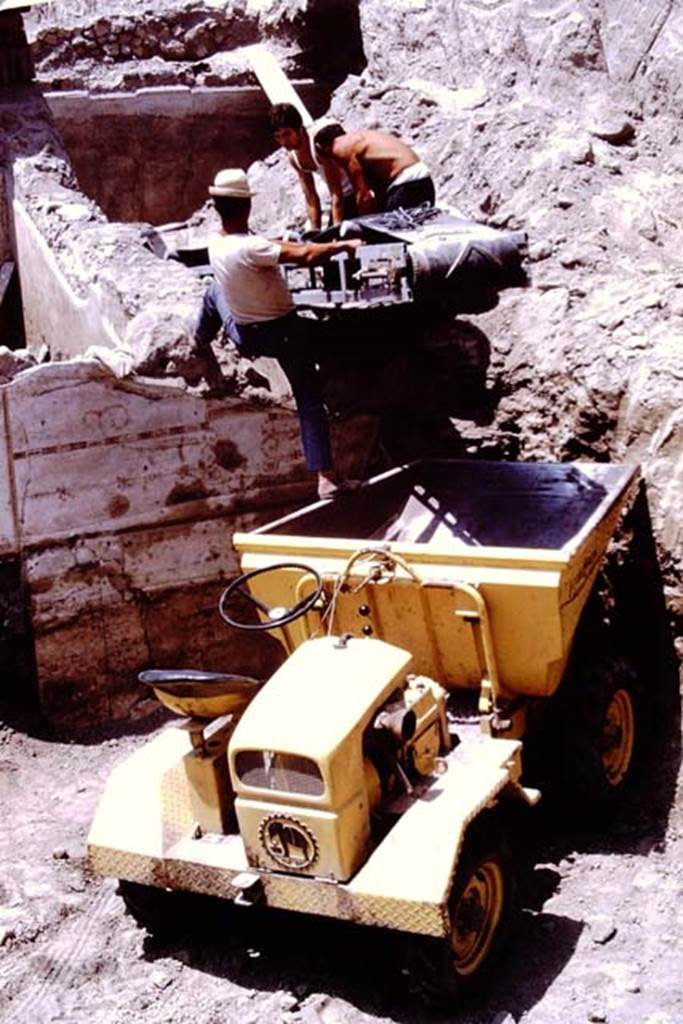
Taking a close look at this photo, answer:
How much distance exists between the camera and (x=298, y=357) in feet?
21.6

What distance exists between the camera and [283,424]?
23.6ft

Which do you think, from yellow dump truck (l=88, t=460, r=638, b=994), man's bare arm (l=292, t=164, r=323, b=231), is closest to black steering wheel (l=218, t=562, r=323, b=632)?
yellow dump truck (l=88, t=460, r=638, b=994)

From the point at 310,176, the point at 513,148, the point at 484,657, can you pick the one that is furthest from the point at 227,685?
the point at 513,148

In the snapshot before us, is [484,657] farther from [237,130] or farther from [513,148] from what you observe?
[237,130]

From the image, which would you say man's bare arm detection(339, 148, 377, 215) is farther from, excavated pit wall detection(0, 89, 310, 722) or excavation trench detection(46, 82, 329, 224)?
excavation trench detection(46, 82, 329, 224)

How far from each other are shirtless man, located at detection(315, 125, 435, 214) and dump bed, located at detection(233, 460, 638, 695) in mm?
2251

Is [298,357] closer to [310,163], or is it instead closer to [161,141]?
[310,163]

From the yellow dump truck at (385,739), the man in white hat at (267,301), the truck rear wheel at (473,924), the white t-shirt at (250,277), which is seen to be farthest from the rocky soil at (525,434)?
the white t-shirt at (250,277)

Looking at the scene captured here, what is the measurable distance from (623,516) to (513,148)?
12.4ft

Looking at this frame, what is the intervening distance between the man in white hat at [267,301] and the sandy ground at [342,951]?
7.03ft

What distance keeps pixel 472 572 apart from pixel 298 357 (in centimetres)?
196

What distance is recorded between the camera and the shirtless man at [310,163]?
767cm

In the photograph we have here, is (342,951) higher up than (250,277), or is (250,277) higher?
(250,277)

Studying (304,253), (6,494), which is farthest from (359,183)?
(6,494)
